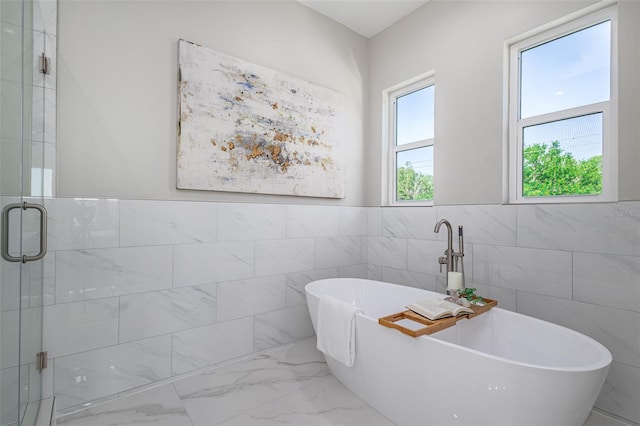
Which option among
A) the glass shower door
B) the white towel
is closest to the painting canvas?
the glass shower door

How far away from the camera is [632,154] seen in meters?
1.72

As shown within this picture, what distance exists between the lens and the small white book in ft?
5.61

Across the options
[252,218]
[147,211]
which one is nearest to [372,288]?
[252,218]

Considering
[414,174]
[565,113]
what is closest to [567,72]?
[565,113]

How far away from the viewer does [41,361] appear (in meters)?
1.67

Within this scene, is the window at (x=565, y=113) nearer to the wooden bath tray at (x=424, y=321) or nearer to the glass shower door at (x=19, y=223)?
the wooden bath tray at (x=424, y=321)

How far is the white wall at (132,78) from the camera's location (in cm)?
181

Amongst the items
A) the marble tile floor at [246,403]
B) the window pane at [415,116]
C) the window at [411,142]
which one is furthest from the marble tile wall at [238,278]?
the window pane at [415,116]

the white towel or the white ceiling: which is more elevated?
the white ceiling

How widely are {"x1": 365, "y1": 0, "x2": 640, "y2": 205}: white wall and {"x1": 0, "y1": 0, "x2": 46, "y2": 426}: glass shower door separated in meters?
2.58

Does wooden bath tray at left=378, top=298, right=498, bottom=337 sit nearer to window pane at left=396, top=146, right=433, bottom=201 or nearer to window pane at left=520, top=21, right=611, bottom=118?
window pane at left=396, top=146, right=433, bottom=201

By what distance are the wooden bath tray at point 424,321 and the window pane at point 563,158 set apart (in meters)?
0.90

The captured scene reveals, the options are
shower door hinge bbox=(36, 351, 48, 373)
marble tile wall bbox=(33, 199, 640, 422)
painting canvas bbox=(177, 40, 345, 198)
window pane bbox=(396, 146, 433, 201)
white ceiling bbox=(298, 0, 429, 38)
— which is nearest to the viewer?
shower door hinge bbox=(36, 351, 48, 373)

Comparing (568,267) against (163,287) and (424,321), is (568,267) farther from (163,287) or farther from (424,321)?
(163,287)
